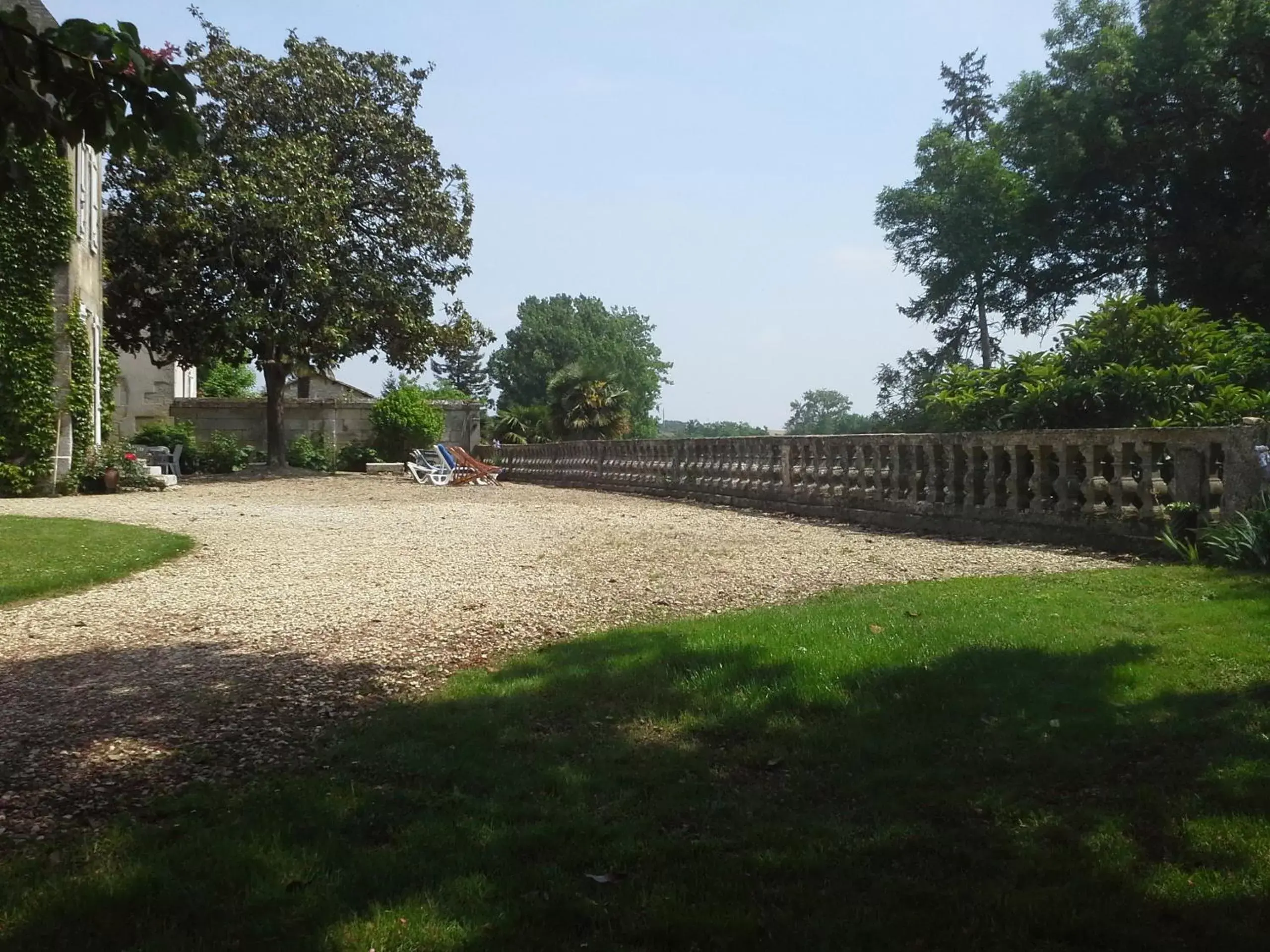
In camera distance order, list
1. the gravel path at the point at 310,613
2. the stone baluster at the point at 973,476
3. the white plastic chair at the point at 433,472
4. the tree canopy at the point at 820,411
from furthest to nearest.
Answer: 1. the tree canopy at the point at 820,411
2. the white plastic chair at the point at 433,472
3. the stone baluster at the point at 973,476
4. the gravel path at the point at 310,613

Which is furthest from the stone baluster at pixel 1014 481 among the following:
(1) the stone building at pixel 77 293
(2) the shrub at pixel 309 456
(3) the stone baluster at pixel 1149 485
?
(2) the shrub at pixel 309 456

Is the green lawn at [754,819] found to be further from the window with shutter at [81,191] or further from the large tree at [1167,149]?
the large tree at [1167,149]

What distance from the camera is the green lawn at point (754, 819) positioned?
2.77 m

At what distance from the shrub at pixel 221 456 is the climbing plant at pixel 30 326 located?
41.1 ft

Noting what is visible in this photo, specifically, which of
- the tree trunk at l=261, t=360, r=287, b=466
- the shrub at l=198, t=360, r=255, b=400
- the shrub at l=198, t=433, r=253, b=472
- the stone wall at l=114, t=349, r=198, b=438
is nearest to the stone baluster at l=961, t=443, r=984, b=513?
the tree trunk at l=261, t=360, r=287, b=466

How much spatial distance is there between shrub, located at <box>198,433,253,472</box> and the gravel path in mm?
16437

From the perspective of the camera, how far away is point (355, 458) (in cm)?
3409

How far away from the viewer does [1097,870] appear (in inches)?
120

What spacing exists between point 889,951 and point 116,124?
3470 millimetres

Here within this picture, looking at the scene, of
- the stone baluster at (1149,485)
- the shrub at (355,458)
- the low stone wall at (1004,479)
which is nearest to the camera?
the low stone wall at (1004,479)

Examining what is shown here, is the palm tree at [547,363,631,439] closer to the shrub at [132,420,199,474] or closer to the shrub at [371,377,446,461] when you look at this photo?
the shrub at [371,377,446,461]

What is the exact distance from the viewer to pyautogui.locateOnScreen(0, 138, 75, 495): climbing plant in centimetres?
1756

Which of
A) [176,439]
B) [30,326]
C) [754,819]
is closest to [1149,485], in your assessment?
[754,819]

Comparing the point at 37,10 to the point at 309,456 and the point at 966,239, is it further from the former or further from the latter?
the point at 966,239
